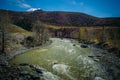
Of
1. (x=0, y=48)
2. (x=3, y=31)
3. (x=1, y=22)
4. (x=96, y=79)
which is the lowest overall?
(x=96, y=79)

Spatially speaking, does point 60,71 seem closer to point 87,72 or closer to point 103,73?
point 87,72

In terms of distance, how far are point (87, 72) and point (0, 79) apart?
683 inches

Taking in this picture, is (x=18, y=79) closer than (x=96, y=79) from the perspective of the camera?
Yes

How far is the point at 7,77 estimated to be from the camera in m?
21.5

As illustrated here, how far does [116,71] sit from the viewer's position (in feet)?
92.5

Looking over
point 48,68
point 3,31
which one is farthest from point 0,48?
point 48,68

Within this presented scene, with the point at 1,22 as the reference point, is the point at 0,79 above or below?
below

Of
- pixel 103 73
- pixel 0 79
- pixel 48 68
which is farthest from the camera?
pixel 48 68

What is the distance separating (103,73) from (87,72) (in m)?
3.53

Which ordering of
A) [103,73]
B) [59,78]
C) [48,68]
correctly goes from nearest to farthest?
[59,78], [103,73], [48,68]

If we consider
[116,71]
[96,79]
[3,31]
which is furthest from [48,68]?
[3,31]

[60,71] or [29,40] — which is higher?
[29,40]

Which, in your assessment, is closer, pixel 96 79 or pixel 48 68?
pixel 96 79

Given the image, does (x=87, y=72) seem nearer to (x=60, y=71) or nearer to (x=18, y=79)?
(x=60, y=71)
